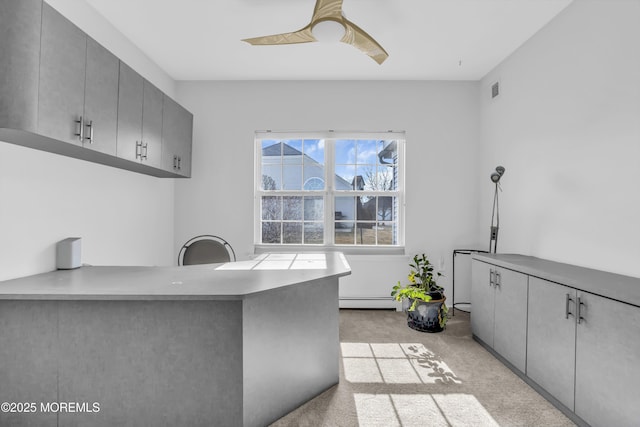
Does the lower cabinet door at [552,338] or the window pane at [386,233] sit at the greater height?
the window pane at [386,233]

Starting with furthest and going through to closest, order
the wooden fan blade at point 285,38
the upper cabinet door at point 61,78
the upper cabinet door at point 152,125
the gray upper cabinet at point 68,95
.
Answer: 1. the upper cabinet door at point 152,125
2. the wooden fan blade at point 285,38
3. the upper cabinet door at point 61,78
4. the gray upper cabinet at point 68,95

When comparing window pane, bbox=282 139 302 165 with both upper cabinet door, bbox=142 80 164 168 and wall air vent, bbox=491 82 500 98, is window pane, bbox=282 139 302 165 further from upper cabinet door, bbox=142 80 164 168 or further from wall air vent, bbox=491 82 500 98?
wall air vent, bbox=491 82 500 98

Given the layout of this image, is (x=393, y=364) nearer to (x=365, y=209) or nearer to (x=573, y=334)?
(x=573, y=334)

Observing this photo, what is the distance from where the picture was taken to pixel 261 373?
1.74 m

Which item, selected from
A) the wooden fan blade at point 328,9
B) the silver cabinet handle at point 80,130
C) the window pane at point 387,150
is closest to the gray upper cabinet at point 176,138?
the silver cabinet handle at point 80,130

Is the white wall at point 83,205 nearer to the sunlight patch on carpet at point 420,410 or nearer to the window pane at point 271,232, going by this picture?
the window pane at point 271,232

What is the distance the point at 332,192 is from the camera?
13.8ft

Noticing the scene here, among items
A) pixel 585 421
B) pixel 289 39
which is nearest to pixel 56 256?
pixel 289 39

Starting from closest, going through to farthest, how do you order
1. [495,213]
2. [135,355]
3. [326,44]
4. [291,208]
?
[135,355] → [326,44] → [495,213] → [291,208]

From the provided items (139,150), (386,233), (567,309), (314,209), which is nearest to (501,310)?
(567,309)

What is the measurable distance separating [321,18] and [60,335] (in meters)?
2.40

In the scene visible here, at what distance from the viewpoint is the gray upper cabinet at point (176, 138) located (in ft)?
10.5

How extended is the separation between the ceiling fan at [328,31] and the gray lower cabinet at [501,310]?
6.86ft

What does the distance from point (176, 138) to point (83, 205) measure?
118 cm
